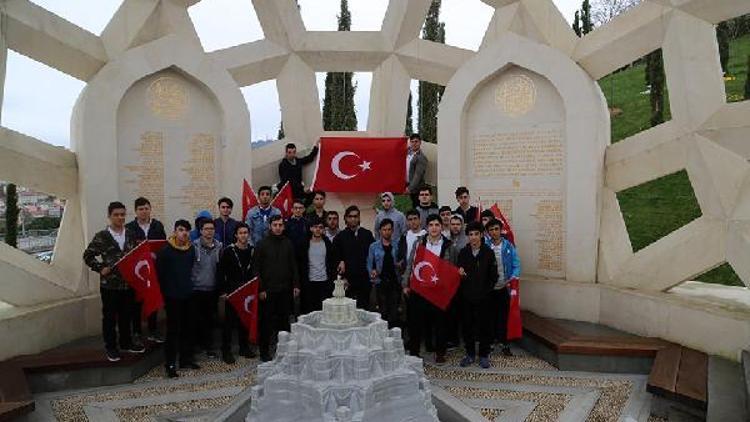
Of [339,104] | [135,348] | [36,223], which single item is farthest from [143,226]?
[36,223]

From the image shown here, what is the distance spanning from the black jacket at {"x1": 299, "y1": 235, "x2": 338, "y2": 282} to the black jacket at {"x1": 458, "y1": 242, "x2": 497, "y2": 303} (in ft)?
4.87

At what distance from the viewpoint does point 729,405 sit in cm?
495

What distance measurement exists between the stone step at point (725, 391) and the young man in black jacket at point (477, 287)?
7.22 feet

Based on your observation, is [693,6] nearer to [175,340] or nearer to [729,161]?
[729,161]

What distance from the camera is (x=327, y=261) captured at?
7.13 m

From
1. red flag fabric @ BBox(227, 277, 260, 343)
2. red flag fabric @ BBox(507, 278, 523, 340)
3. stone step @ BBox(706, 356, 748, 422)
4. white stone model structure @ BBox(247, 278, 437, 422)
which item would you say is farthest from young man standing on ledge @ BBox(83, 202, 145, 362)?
stone step @ BBox(706, 356, 748, 422)

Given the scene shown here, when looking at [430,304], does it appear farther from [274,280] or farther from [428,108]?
[428,108]

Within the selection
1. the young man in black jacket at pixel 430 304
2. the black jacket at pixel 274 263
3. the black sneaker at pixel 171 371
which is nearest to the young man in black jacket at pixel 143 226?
the black sneaker at pixel 171 371

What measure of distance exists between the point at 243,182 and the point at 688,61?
5924 millimetres

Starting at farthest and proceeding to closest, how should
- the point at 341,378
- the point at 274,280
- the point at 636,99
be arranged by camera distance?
1. the point at 636,99
2. the point at 274,280
3. the point at 341,378

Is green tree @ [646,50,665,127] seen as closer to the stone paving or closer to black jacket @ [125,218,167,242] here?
the stone paving

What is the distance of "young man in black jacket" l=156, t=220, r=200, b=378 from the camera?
6.38m

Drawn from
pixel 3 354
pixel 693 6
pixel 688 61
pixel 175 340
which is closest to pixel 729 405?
pixel 688 61

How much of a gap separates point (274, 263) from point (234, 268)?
0.50 meters
